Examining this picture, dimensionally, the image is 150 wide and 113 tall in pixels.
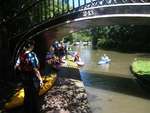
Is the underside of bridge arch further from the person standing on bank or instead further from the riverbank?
the person standing on bank

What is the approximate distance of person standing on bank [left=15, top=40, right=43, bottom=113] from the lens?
9.77m

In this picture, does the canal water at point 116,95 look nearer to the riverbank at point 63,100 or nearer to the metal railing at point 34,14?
the riverbank at point 63,100

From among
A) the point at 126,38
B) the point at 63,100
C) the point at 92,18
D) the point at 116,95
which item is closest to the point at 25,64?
the point at 63,100

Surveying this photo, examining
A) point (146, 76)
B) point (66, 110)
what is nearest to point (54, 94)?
point (66, 110)

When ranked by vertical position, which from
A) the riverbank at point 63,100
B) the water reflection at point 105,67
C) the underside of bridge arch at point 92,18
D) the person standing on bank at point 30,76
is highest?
the underside of bridge arch at point 92,18

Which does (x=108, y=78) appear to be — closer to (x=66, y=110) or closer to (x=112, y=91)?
(x=112, y=91)

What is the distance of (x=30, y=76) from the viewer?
1006cm

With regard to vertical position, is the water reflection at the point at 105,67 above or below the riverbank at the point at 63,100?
below

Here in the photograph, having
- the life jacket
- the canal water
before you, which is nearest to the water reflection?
the canal water

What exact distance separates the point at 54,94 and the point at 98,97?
4.58m

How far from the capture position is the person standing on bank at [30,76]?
32.0ft

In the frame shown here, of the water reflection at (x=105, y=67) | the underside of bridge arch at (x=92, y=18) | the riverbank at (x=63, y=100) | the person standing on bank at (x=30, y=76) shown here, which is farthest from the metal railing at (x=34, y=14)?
the water reflection at (x=105, y=67)

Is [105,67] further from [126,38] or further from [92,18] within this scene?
[126,38]

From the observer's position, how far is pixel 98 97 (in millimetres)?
18141
